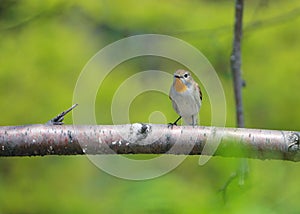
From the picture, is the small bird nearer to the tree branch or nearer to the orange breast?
the orange breast

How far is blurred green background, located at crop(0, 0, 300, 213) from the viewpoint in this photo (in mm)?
Result: 2615

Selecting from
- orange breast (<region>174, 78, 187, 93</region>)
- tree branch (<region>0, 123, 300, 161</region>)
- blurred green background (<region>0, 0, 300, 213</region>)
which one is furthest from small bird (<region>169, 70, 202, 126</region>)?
blurred green background (<region>0, 0, 300, 213</region>)

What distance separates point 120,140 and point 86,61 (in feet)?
6.70

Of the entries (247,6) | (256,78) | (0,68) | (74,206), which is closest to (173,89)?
Result: (74,206)

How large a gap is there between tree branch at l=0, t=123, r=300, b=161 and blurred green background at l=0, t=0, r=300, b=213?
3.19 ft

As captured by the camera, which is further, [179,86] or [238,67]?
[238,67]

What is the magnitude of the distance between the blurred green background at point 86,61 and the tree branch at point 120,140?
0.97m

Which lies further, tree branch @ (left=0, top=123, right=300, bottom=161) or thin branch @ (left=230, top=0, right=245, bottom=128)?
thin branch @ (left=230, top=0, right=245, bottom=128)

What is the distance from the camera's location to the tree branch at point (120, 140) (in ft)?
4.05

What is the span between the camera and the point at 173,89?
179cm

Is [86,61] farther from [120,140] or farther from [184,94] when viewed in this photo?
[120,140]

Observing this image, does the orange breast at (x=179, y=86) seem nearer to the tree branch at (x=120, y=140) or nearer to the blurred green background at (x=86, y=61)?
the tree branch at (x=120, y=140)

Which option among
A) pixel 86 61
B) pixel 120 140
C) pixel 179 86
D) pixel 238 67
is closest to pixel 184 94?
pixel 179 86

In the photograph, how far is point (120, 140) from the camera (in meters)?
1.24
